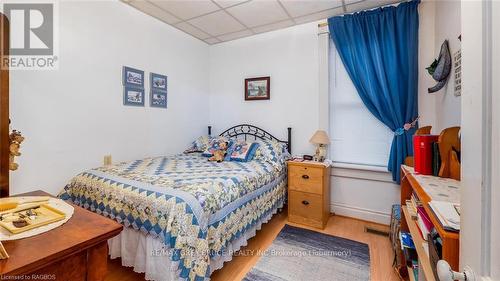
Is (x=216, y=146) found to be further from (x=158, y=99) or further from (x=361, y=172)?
(x=361, y=172)

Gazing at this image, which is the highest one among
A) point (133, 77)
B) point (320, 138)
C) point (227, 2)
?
point (227, 2)

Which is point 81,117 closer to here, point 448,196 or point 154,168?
point 154,168

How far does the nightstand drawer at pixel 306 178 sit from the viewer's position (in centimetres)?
260

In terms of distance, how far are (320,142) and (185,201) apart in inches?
73.2

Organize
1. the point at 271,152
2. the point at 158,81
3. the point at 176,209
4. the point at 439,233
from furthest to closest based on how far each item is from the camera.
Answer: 1. the point at 158,81
2. the point at 271,152
3. the point at 176,209
4. the point at 439,233

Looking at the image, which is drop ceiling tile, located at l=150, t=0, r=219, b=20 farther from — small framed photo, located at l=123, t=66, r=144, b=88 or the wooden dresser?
the wooden dresser

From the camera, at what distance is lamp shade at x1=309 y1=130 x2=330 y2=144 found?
2.79m

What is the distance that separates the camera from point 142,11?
2.79 metres

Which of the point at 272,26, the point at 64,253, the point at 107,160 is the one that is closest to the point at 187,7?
the point at 272,26

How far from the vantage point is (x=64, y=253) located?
2.42 ft

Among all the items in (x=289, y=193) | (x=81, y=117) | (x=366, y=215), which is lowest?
(x=366, y=215)

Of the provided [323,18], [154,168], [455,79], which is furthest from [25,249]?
[323,18]

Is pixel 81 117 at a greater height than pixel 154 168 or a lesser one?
greater

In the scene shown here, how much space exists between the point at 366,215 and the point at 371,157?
0.72m
